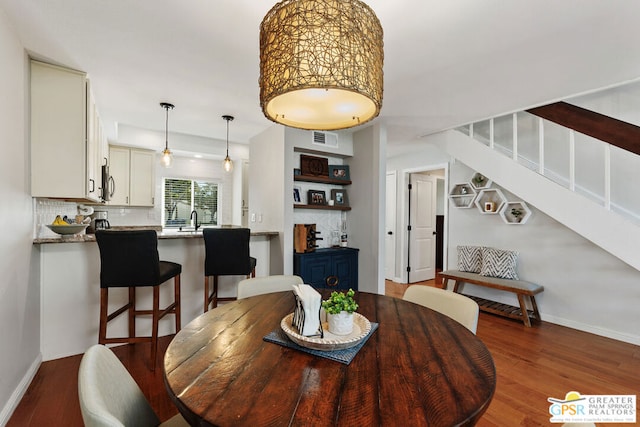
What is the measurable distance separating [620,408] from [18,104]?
4.56m

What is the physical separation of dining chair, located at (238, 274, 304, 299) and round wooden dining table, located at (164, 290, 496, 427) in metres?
0.61

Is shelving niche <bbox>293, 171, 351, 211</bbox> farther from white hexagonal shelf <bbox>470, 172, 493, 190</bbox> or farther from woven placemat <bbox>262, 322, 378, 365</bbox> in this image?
woven placemat <bbox>262, 322, 378, 365</bbox>

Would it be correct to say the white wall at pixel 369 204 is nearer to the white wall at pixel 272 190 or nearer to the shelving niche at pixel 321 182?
the shelving niche at pixel 321 182

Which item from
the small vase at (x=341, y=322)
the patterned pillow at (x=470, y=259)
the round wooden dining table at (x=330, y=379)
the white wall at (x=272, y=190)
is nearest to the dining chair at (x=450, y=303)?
the round wooden dining table at (x=330, y=379)

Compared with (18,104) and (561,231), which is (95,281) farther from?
(561,231)

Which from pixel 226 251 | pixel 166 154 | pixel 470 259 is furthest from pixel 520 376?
pixel 166 154

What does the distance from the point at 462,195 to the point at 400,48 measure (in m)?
2.78

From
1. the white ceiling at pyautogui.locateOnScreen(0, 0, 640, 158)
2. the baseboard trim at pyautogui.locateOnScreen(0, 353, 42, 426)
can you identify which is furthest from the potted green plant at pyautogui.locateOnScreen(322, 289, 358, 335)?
the baseboard trim at pyautogui.locateOnScreen(0, 353, 42, 426)

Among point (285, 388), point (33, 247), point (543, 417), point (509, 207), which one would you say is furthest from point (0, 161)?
point (509, 207)

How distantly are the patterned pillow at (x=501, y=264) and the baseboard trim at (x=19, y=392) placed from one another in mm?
4402

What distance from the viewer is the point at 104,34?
6.06 ft

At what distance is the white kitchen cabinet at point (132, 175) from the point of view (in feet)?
14.2

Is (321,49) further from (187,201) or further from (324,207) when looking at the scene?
(187,201)

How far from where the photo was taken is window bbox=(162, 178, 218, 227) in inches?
203
